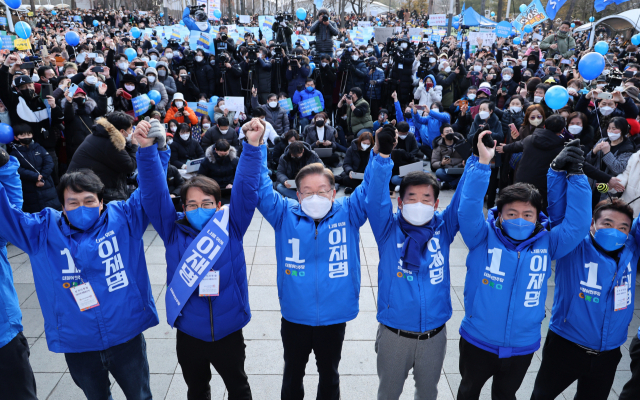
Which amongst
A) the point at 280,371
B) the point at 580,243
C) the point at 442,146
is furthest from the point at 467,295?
the point at 442,146

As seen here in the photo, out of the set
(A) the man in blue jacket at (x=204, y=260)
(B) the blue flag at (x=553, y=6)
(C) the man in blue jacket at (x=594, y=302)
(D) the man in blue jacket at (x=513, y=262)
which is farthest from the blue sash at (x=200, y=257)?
(B) the blue flag at (x=553, y=6)

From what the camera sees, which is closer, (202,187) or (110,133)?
(202,187)

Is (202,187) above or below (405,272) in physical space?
above

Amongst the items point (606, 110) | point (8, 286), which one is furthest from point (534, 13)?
point (8, 286)

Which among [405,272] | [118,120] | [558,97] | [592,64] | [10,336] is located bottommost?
[10,336]

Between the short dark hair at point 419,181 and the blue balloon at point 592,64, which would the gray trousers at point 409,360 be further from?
the blue balloon at point 592,64

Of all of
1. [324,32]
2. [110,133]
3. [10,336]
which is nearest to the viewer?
[10,336]

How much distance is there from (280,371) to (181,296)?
4.36ft

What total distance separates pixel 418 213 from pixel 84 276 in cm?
194

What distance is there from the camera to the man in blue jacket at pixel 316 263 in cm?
276

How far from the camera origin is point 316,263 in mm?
2771

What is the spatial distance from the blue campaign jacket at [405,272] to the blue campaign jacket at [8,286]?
215cm

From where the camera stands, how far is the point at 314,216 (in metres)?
2.78

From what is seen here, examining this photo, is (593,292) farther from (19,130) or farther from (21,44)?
(21,44)
